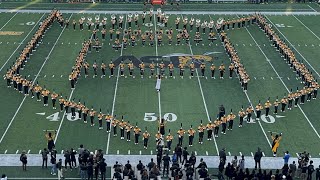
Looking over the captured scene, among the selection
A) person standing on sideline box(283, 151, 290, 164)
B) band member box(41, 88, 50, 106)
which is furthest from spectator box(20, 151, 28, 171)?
person standing on sideline box(283, 151, 290, 164)

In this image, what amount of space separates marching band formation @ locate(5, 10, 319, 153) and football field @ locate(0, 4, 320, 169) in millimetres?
373

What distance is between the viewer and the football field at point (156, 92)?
1075 inches

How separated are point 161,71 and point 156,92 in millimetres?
3014

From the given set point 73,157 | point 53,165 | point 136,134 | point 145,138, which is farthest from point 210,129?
point 53,165

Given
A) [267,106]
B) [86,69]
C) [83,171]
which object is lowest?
[86,69]

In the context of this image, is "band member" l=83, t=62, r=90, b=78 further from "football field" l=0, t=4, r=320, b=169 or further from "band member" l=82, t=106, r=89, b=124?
"band member" l=82, t=106, r=89, b=124

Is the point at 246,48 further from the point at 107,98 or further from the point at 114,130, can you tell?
the point at 114,130

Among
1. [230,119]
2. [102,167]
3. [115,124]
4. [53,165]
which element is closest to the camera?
[102,167]

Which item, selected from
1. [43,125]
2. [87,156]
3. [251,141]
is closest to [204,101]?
[251,141]

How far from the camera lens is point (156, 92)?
33438 mm

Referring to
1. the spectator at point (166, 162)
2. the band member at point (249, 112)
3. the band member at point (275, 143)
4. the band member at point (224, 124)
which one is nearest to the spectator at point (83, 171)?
the spectator at point (166, 162)

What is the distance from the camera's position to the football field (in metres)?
27.3

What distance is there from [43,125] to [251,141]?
894 cm

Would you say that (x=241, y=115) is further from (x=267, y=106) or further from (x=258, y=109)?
(x=267, y=106)
